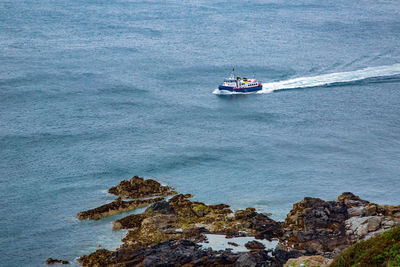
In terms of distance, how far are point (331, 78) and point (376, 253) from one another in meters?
96.5

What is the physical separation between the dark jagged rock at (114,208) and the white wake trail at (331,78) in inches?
2454

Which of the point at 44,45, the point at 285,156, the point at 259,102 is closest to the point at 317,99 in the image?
the point at 259,102

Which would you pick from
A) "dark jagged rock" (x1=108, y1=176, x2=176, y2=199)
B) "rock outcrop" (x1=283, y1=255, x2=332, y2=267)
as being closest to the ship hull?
"dark jagged rock" (x1=108, y1=176, x2=176, y2=199)

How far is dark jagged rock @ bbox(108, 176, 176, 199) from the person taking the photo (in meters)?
72.0

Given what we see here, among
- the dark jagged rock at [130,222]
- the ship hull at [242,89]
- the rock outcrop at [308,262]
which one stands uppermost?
the ship hull at [242,89]

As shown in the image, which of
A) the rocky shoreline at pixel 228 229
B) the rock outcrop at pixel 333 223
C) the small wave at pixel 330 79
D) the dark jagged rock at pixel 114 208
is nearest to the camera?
the rocky shoreline at pixel 228 229

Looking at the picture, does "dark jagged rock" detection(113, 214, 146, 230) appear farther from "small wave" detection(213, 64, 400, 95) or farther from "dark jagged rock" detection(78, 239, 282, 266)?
"small wave" detection(213, 64, 400, 95)

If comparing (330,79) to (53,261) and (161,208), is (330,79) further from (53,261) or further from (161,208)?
(53,261)

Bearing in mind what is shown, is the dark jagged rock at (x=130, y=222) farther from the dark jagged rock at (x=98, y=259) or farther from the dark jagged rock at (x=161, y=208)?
the dark jagged rock at (x=98, y=259)

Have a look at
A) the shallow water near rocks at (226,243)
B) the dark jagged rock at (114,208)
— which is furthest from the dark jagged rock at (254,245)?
the dark jagged rock at (114,208)

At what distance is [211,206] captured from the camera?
67750mm

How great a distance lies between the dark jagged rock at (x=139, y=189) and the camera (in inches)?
2835

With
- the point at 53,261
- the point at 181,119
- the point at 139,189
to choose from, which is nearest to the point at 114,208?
the point at 139,189

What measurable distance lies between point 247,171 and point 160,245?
3040 centimetres
